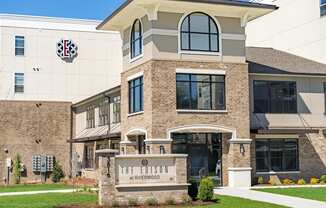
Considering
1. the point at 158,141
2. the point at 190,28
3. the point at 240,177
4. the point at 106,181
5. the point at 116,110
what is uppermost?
the point at 190,28

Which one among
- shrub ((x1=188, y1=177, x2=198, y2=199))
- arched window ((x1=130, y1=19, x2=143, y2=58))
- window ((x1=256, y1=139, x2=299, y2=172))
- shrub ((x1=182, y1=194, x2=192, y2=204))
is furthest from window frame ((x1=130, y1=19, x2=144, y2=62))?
shrub ((x1=182, y1=194, x2=192, y2=204))

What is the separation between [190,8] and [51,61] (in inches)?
841

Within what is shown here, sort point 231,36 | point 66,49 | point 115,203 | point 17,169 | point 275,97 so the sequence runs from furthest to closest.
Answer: point 66,49 → point 17,169 → point 275,97 → point 231,36 → point 115,203

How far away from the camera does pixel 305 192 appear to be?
89.8 ft

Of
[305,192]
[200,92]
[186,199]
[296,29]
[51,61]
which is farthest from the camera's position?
[51,61]

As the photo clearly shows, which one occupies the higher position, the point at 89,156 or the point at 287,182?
the point at 89,156

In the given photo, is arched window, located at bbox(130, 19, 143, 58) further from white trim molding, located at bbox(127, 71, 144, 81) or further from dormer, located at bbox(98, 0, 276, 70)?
white trim molding, located at bbox(127, 71, 144, 81)

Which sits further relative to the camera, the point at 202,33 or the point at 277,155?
the point at 277,155

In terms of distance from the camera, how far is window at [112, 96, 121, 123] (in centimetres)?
3975

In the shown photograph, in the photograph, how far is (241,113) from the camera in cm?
3195

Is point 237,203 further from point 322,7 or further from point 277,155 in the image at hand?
point 322,7

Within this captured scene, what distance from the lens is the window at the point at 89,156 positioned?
44.8 m

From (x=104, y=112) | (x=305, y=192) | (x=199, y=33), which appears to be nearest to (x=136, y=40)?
(x=199, y=33)

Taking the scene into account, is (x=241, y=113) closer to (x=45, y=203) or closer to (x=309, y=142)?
(x=309, y=142)
